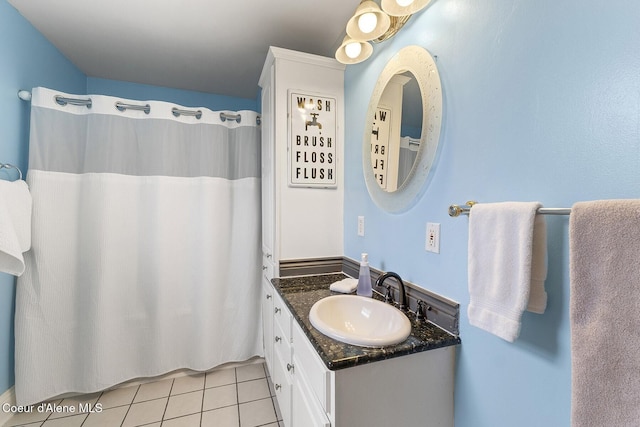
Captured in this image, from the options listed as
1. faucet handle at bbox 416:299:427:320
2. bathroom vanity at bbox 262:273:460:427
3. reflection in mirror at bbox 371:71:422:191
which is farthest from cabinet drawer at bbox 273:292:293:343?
reflection in mirror at bbox 371:71:422:191

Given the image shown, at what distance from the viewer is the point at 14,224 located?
1.48m

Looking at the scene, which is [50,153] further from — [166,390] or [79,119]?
[166,390]

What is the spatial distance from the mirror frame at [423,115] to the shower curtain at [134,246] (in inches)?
48.7

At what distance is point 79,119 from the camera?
1781 millimetres

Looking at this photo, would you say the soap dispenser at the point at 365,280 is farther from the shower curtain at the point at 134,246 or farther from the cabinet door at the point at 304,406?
the shower curtain at the point at 134,246

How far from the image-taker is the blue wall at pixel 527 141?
21.7 inches

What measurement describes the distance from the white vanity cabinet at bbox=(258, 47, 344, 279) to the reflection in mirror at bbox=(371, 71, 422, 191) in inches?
17.7

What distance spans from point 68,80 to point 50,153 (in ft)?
2.93

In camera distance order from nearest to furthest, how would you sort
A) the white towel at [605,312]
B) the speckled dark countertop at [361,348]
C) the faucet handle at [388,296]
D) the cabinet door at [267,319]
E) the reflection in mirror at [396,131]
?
the white towel at [605,312], the speckled dark countertop at [361,348], the reflection in mirror at [396,131], the faucet handle at [388,296], the cabinet door at [267,319]

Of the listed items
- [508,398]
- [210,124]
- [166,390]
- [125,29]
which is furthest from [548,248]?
[125,29]

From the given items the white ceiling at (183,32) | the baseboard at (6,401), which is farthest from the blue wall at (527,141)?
the baseboard at (6,401)

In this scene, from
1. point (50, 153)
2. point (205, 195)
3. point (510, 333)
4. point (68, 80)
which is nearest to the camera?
point (510, 333)

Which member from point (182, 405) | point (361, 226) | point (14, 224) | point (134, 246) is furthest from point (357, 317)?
point (14, 224)

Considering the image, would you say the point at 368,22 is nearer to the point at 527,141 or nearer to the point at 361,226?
the point at 527,141
